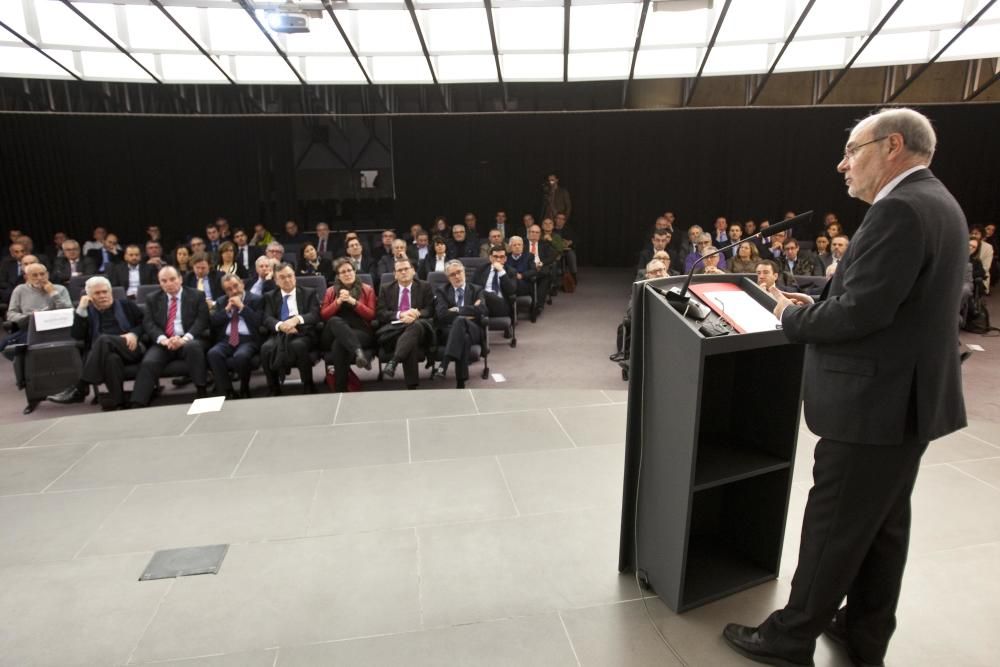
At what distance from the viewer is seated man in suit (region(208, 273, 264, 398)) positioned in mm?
4688

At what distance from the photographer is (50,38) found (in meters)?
6.37

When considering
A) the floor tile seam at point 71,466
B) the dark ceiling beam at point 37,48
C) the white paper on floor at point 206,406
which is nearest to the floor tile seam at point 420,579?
the floor tile seam at point 71,466

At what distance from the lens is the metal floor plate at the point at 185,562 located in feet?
7.29

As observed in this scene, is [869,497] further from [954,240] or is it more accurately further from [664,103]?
[664,103]

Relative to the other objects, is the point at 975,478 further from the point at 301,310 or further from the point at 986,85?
the point at 986,85

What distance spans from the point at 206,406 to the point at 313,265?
142 inches

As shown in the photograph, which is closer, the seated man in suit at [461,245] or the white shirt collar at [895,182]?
the white shirt collar at [895,182]

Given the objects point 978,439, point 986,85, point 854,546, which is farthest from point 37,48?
point 986,85

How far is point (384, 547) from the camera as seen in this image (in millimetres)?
2350

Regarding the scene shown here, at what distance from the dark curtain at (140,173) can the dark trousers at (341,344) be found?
7.56 metres

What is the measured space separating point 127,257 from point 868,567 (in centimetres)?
790

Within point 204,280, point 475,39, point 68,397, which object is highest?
point 475,39

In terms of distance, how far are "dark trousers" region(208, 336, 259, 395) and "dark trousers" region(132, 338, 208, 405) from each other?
8 centimetres

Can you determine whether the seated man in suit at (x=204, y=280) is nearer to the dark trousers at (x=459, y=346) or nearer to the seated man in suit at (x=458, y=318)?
the seated man in suit at (x=458, y=318)
